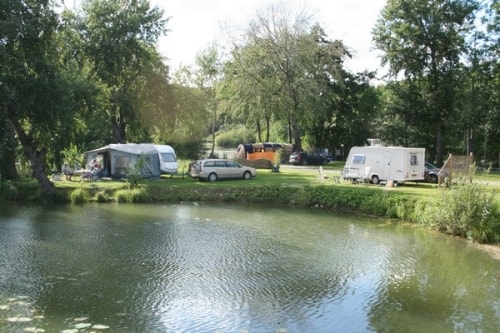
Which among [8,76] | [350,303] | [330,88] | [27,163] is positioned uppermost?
[330,88]

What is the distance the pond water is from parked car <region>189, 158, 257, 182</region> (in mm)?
9075

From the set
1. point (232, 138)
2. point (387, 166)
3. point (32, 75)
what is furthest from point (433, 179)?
point (232, 138)

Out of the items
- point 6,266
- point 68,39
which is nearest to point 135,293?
point 6,266

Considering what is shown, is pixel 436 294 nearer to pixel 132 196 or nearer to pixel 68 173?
pixel 132 196

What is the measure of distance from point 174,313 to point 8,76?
1837 cm

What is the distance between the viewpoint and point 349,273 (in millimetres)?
12125

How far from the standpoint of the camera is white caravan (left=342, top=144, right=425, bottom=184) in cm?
2416

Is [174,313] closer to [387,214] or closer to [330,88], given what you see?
[387,214]

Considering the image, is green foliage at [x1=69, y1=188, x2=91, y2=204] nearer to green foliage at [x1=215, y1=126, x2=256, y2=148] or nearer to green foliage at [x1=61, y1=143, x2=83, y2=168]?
green foliage at [x1=61, y1=143, x2=83, y2=168]

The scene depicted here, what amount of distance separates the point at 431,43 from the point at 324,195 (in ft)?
74.5

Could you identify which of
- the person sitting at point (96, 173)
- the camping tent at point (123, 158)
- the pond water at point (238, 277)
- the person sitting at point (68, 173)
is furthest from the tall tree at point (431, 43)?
the person sitting at point (68, 173)

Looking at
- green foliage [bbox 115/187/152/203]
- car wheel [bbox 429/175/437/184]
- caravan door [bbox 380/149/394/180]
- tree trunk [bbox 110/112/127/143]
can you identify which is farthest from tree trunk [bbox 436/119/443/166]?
green foliage [bbox 115/187/152/203]

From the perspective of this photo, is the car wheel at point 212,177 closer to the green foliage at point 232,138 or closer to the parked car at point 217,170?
the parked car at point 217,170

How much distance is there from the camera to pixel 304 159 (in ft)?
133
